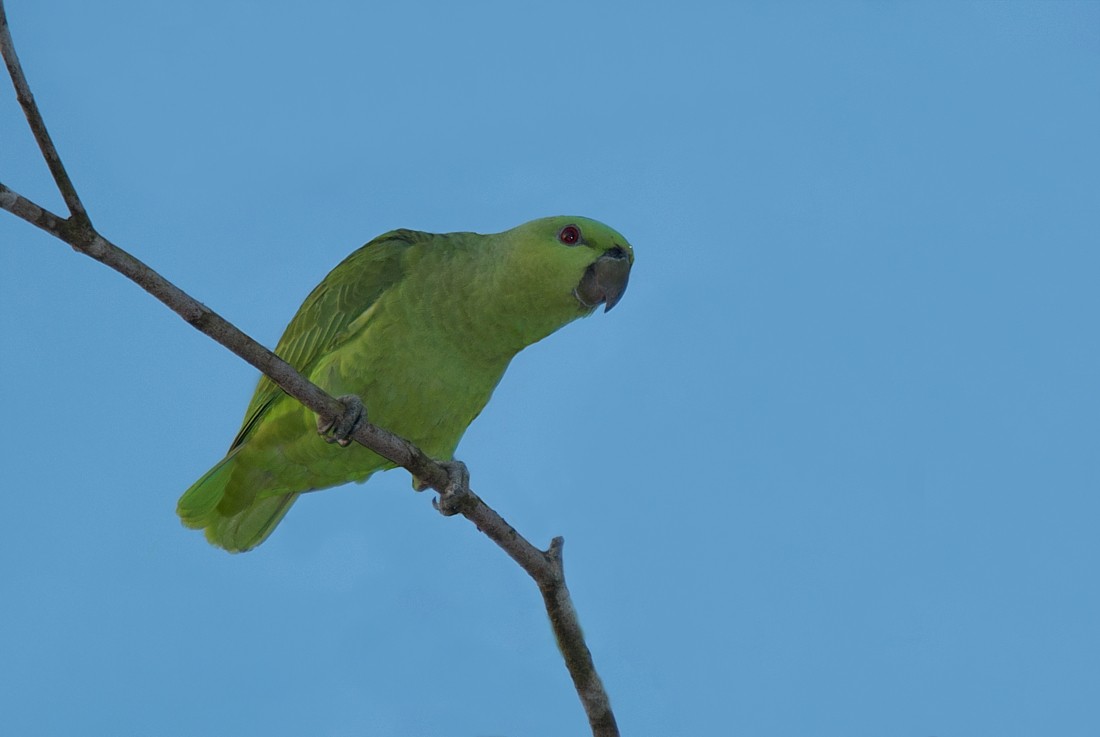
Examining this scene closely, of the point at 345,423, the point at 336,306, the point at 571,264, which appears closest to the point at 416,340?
the point at 336,306

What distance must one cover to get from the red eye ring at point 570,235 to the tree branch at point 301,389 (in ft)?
5.64

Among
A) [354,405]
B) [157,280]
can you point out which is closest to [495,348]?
[354,405]

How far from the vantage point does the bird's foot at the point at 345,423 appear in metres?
4.60

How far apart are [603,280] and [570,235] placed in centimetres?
35

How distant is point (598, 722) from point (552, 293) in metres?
2.44

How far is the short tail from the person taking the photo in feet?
20.2

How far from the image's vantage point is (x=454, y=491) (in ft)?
16.4

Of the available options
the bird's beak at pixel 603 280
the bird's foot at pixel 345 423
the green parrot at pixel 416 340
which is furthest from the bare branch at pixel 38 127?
the bird's beak at pixel 603 280

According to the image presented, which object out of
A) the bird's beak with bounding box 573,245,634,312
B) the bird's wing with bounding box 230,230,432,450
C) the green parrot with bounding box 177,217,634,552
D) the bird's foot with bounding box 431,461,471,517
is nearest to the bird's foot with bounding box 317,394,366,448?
the bird's foot with bounding box 431,461,471,517

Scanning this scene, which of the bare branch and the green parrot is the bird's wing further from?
the bare branch

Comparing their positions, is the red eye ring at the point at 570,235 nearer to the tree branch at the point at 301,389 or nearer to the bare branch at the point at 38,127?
the tree branch at the point at 301,389

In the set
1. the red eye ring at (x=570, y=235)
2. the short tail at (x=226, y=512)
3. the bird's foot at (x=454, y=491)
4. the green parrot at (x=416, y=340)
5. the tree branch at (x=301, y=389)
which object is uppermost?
the red eye ring at (x=570, y=235)

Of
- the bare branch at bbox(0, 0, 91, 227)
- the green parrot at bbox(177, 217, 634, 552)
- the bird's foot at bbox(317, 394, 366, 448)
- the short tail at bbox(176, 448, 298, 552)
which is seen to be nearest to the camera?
the bare branch at bbox(0, 0, 91, 227)

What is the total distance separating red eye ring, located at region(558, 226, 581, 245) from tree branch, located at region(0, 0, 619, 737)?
1.72 metres
